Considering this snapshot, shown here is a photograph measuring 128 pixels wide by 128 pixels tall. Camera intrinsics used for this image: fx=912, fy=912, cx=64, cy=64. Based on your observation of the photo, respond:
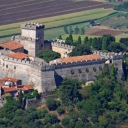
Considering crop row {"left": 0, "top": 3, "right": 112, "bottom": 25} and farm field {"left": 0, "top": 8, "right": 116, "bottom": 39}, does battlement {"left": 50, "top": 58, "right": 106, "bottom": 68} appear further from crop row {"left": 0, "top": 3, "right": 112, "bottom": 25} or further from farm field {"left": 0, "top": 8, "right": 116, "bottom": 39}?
crop row {"left": 0, "top": 3, "right": 112, "bottom": 25}

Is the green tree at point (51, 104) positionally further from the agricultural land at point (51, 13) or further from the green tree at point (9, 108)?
the agricultural land at point (51, 13)

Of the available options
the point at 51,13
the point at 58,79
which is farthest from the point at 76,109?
the point at 51,13

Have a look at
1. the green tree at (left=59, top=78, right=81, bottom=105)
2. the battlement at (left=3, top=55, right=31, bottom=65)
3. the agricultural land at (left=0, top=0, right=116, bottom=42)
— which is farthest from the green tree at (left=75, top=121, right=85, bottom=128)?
the agricultural land at (left=0, top=0, right=116, bottom=42)

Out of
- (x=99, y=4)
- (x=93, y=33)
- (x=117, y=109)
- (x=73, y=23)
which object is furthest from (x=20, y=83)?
(x=99, y=4)

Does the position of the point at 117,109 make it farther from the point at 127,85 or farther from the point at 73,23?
the point at 73,23

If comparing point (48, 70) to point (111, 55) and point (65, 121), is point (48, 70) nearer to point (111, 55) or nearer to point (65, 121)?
point (65, 121)
